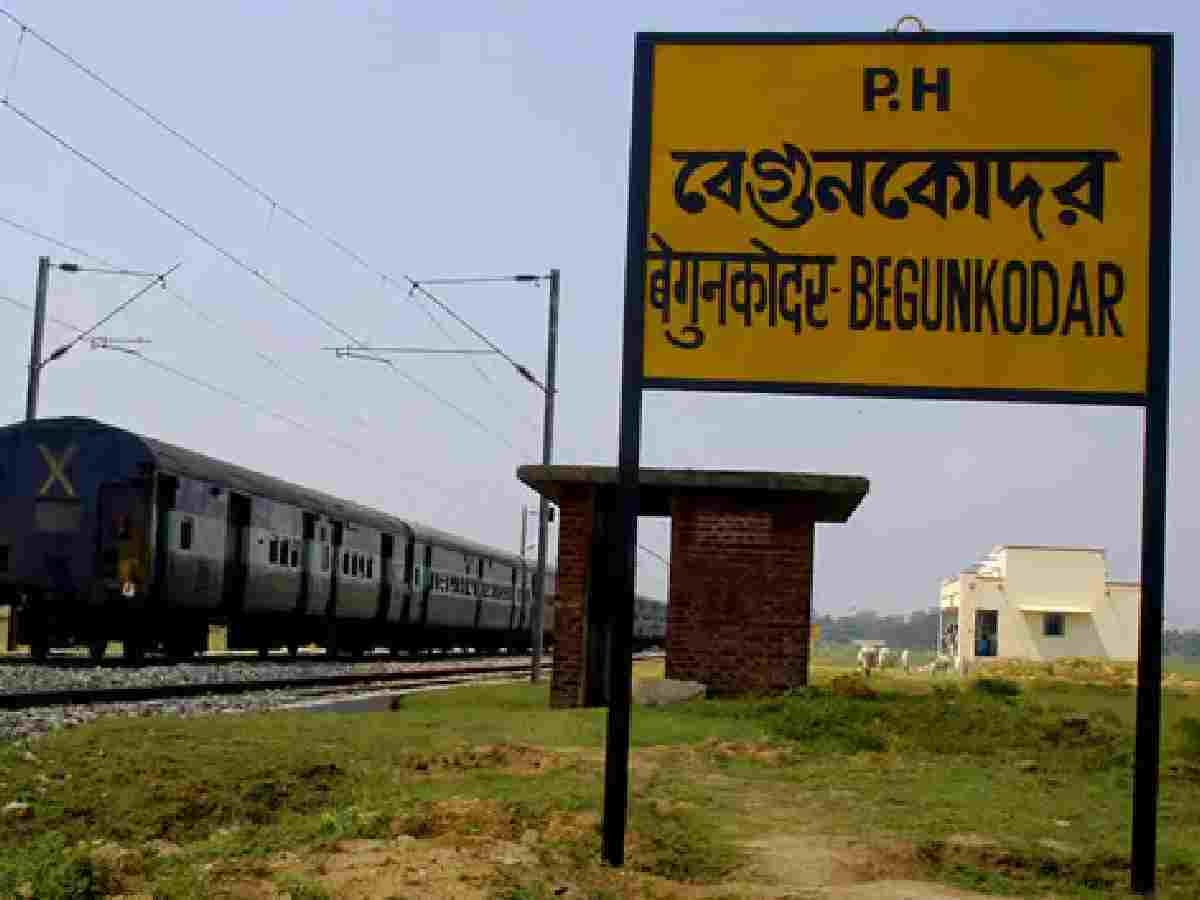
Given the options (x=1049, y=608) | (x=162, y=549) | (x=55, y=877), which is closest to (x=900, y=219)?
(x=55, y=877)

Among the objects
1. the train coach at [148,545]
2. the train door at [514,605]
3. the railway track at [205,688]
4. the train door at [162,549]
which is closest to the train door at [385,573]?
the train coach at [148,545]

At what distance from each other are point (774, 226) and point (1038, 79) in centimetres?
162

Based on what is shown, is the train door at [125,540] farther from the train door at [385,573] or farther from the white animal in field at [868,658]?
the white animal in field at [868,658]

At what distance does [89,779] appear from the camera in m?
9.20

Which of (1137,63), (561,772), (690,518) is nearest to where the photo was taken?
(1137,63)

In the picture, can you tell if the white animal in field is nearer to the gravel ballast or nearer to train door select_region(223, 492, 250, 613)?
the gravel ballast

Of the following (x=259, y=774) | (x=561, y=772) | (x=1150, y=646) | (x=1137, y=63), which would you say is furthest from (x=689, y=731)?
(x=1137, y=63)

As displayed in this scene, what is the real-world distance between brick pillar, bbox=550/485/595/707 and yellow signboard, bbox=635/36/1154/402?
437 inches

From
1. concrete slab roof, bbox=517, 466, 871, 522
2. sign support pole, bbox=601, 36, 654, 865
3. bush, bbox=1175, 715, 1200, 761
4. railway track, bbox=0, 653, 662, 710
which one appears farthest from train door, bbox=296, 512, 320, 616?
sign support pole, bbox=601, 36, 654, 865

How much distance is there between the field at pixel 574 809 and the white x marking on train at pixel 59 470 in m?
11.1

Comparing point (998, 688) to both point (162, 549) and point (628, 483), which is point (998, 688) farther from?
point (628, 483)

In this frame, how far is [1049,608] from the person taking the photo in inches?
2299

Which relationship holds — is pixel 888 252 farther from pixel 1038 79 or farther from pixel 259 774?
pixel 259 774

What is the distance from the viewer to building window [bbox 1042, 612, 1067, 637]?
58.6 metres
